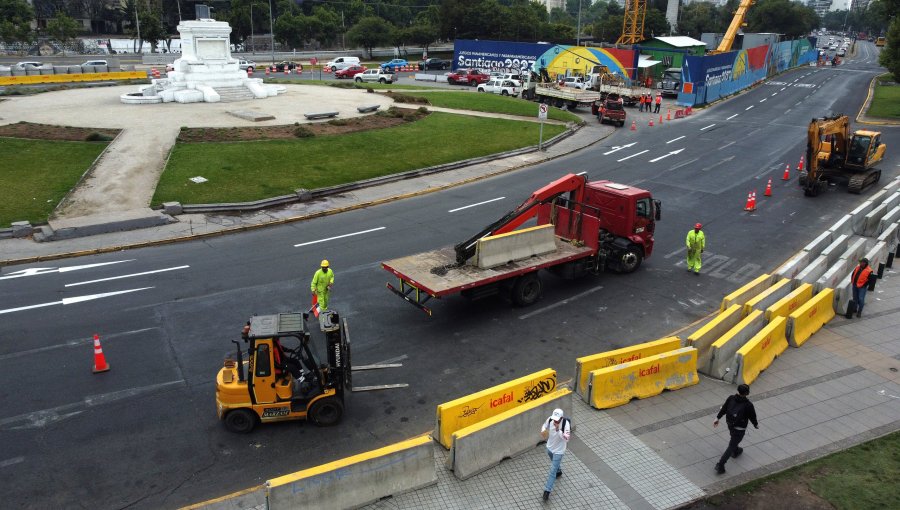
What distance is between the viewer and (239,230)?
74.1ft

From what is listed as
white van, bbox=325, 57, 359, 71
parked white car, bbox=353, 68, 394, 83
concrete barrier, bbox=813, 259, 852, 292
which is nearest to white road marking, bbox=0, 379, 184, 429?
concrete barrier, bbox=813, 259, 852, 292

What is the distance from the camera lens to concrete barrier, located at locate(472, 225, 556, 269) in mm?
15508

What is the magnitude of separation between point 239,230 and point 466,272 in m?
10.8

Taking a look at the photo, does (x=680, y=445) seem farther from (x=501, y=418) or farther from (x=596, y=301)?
(x=596, y=301)

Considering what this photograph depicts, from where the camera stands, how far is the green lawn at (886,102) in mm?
48981

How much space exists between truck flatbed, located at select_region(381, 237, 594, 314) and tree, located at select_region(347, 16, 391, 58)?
80.6 m

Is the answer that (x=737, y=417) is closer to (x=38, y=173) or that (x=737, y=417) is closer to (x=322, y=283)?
(x=322, y=283)

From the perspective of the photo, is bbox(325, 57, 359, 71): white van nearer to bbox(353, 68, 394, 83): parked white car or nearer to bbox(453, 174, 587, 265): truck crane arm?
bbox(353, 68, 394, 83): parked white car

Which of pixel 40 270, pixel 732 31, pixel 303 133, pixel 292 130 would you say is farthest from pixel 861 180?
pixel 732 31

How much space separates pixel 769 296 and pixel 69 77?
61.8m

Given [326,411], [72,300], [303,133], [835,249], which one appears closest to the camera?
[326,411]

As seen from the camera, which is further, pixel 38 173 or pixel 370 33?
pixel 370 33

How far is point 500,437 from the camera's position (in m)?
10.3

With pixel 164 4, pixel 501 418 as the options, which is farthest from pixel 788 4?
pixel 501 418
